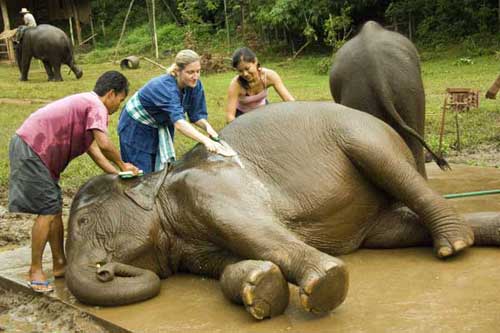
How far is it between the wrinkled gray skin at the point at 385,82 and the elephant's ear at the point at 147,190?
198 centimetres

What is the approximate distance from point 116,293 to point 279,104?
1727mm

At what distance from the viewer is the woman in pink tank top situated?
18.8 ft

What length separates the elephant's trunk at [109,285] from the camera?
12.8 feet

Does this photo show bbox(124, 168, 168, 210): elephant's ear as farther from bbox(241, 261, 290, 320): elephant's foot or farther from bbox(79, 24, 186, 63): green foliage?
bbox(79, 24, 186, 63): green foliage

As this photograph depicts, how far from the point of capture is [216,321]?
3.64m

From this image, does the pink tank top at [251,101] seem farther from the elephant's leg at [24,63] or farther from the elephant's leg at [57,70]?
the elephant's leg at [24,63]

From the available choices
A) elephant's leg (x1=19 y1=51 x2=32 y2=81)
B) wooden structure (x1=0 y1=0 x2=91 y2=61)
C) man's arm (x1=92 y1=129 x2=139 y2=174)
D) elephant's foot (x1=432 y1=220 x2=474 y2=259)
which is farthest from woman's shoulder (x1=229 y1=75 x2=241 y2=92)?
wooden structure (x1=0 y1=0 x2=91 y2=61)

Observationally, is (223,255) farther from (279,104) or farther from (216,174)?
(279,104)

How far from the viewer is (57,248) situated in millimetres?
4633

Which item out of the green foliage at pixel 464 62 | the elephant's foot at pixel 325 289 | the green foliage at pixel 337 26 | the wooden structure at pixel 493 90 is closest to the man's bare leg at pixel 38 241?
the elephant's foot at pixel 325 289

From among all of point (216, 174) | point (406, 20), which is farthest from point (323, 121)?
point (406, 20)

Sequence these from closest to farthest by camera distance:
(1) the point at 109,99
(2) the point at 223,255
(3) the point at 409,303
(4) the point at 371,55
→ (3) the point at 409,303
(2) the point at 223,255
(1) the point at 109,99
(4) the point at 371,55

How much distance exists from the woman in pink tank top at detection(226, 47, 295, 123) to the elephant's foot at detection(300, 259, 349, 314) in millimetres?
2481

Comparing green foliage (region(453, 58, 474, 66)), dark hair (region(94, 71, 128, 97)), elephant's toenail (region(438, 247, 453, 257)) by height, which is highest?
dark hair (region(94, 71, 128, 97))
